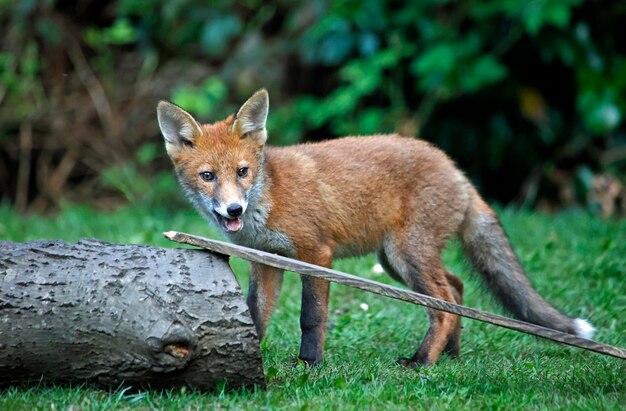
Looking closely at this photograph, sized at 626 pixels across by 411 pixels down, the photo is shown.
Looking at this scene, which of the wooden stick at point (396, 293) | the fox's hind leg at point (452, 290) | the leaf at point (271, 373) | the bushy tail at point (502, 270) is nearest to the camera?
the wooden stick at point (396, 293)

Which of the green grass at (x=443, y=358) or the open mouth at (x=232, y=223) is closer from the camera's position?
the green grass at (x=443, y=358)

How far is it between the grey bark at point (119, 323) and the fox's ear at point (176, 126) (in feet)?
4.33

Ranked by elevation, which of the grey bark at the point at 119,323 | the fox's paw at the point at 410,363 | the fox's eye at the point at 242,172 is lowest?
the fox's paw at the point at 410,363

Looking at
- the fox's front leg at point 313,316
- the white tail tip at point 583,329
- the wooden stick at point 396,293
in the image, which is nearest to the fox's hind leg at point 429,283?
the fox's front leg at point 313,316

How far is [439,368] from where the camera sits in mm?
4695

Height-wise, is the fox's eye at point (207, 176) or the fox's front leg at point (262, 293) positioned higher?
the fox's eye at point (207, 176)

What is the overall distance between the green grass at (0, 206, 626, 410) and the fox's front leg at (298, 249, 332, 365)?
14cm

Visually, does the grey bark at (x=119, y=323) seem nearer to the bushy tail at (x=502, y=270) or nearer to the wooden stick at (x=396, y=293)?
the wooden stick at (x=396, y=293)

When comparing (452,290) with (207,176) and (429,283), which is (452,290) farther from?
(207,176)

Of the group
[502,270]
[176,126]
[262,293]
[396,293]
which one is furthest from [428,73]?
[396,293]

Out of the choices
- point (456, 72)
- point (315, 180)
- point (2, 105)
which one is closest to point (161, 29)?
point (2, 105)

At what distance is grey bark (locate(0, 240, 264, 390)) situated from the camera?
3.82 metres

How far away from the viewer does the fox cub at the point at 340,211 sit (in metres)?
5.03

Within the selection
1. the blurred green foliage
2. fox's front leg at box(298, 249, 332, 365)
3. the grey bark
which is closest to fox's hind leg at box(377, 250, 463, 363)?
fox's front leg at box(298, 249, 332, 365)
